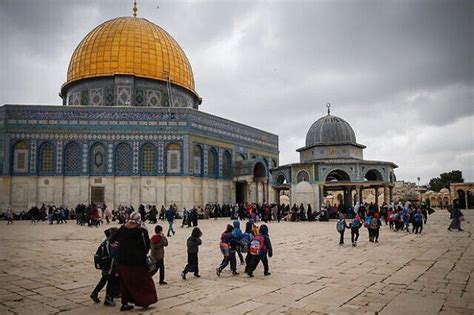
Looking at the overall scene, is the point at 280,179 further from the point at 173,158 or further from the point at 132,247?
the point at 132,247

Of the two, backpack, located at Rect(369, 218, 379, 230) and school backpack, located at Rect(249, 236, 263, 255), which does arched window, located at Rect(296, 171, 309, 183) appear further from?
school backpack, located at Rect(249, 236, 263, 255)

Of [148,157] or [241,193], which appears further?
[241,193]

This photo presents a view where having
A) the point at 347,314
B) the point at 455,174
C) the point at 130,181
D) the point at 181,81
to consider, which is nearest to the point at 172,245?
the point at 347,314

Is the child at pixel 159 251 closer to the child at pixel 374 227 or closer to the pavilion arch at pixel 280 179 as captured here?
the child at pixel 374 227

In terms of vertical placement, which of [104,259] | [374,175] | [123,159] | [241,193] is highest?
[123,159]

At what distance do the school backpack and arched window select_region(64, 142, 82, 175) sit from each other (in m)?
23.3

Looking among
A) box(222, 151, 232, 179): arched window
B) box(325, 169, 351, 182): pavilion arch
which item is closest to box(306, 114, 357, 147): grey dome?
box(325, 169, 351, 182): pavilion arch

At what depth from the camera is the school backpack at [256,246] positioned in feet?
23.7

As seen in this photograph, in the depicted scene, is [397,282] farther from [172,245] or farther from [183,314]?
[172,245]

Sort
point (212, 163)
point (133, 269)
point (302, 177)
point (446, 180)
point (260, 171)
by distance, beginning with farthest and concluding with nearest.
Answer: point (446, 180), point (260, 171), point (212, 163), point (302, 177), point (133, 269)

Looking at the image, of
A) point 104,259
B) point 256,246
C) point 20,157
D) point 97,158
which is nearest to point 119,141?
point 97,158

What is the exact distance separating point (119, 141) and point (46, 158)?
5071mm

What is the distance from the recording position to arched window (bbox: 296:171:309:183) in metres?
30.5

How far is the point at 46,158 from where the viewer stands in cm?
2759
